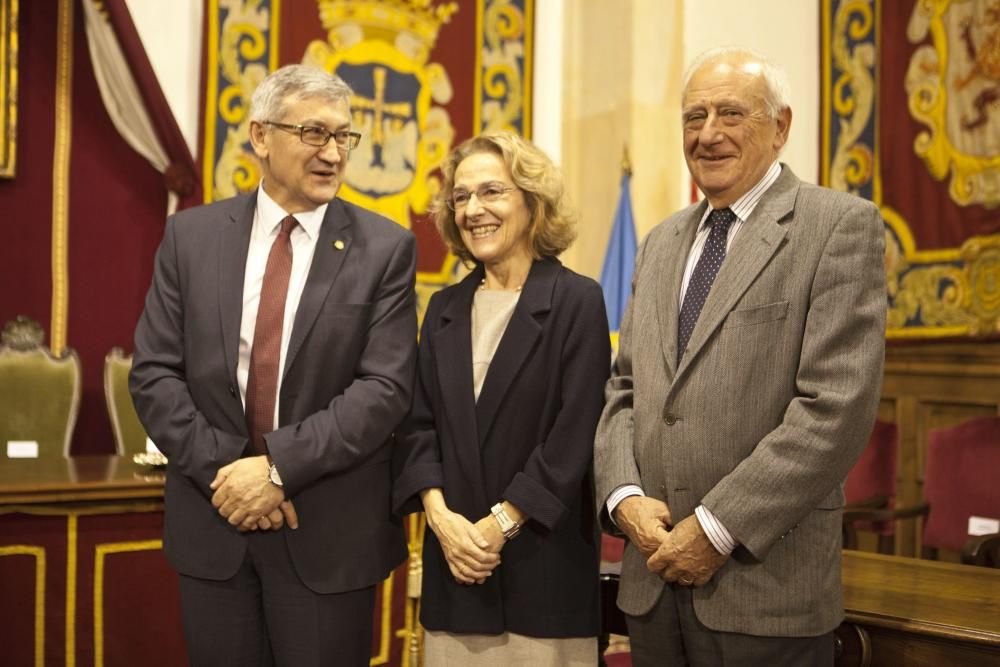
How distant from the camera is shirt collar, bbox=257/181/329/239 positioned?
2244 mm

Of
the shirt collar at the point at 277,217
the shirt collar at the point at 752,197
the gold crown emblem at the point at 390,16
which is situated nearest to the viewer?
the shirt collar at the point at 752,197

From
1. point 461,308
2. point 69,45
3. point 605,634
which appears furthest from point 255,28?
point 605,634

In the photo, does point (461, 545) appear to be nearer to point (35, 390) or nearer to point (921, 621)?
point (921, 621)

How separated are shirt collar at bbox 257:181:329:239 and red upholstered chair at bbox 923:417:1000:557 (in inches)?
120

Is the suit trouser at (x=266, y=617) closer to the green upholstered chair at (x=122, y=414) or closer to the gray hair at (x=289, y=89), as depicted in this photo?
the gray hair at (x=289, y=89)

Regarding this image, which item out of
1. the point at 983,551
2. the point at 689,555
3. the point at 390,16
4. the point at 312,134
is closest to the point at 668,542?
the point at 689,555

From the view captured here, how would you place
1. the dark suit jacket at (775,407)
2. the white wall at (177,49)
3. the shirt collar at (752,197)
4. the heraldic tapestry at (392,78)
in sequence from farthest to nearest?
the heraldic tapestry at (392,78) → the white wall at (177,49) → the shirt collar at (752,197) → the dark suit jacket at (775,407)

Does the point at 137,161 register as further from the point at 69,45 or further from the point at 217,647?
the point at 217,647

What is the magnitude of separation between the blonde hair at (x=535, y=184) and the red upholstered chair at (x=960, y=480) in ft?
8.48

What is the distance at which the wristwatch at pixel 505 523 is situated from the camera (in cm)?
208

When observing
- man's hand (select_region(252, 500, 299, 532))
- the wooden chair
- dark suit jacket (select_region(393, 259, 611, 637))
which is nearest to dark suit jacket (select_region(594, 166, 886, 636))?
dark suit jacket (select_region(393, 259, 611, 637))

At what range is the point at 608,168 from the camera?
5570mm

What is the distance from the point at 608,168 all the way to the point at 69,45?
9.21ft

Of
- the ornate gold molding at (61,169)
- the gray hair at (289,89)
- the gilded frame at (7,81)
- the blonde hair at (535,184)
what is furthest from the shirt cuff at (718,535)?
the gilded frame at (7,81)
